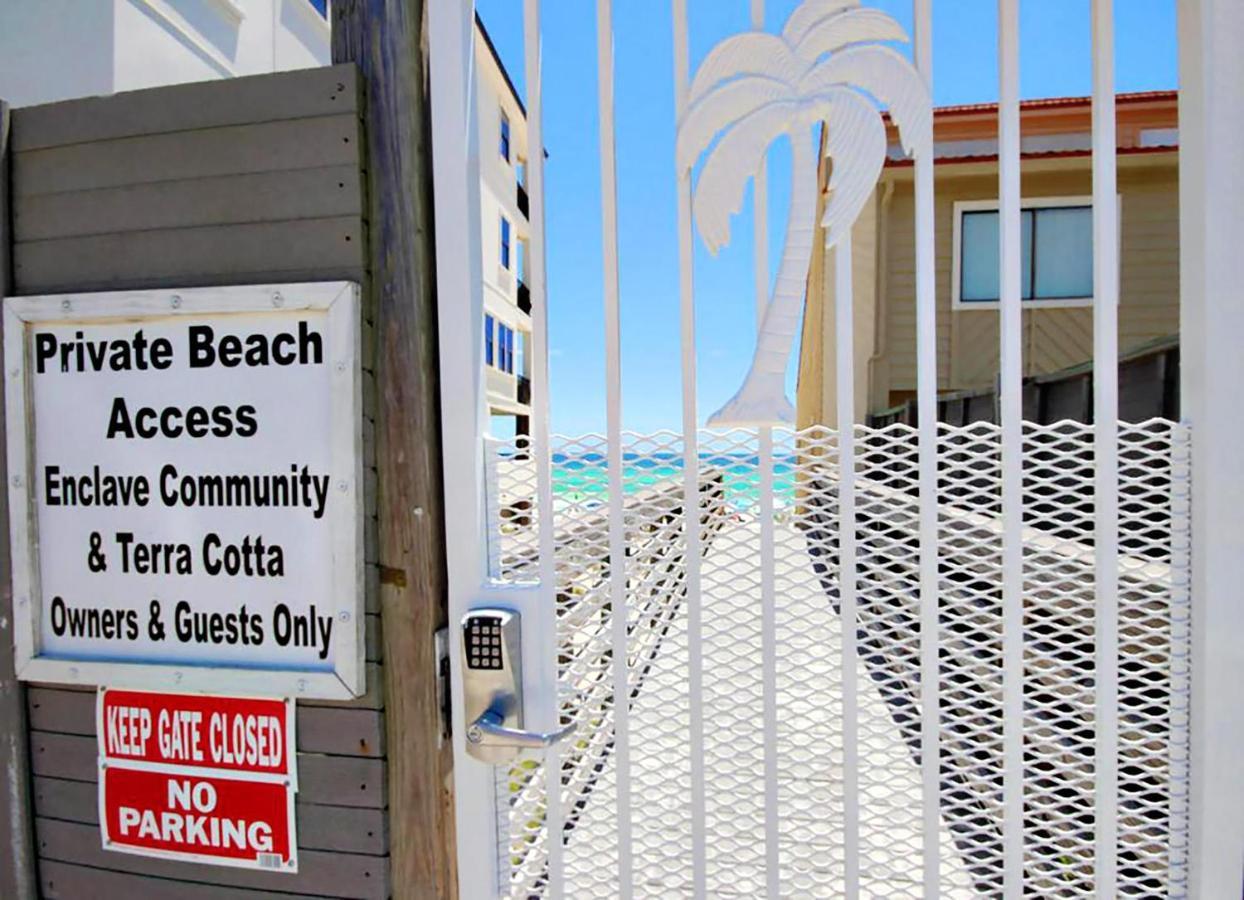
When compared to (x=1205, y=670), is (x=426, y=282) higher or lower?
higher

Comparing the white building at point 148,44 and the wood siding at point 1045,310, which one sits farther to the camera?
the wood siding at point 1045,310

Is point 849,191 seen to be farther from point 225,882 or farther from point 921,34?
point 225,882

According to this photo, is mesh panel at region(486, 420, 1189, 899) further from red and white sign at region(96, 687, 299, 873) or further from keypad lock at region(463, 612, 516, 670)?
red and white sign at region(96, 687, 299, 873)

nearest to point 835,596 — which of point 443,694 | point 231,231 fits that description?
point 443,694

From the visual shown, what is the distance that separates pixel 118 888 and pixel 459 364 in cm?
136

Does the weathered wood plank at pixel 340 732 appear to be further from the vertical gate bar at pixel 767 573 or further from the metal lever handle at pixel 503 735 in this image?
the vertical gate bar at pixel 767 573

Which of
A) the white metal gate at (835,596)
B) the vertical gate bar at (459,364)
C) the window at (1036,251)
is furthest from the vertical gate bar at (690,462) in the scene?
the window at (1036,251)

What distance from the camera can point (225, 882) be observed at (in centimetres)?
136

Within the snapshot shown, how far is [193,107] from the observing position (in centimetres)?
132

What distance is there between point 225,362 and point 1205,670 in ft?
6.33

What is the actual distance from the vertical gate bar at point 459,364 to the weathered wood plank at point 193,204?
0.63ft

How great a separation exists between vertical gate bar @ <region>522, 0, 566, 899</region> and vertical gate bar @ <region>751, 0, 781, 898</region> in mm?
408

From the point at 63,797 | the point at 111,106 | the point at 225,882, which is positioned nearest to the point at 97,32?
the point at 111,106

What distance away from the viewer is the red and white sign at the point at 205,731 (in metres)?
1.32
